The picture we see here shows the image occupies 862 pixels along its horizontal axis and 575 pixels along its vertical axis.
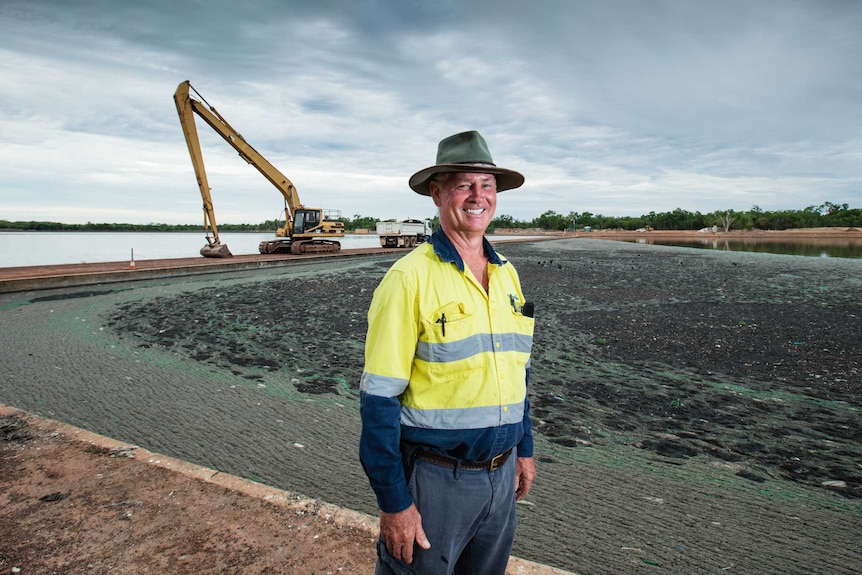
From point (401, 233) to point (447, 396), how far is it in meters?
40.4

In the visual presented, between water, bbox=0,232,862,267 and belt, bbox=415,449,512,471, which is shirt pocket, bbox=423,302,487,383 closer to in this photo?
belt, bbox=415,449,512,471

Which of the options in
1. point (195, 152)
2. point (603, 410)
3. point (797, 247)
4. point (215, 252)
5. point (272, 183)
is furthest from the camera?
point (797, 247)

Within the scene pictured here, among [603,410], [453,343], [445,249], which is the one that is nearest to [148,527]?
[453,343]

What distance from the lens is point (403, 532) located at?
1.59 m

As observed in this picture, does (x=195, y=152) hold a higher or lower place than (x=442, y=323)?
higher

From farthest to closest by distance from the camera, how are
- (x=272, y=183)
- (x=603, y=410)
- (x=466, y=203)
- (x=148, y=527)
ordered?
1. (x=272, y=183)
2. (x=603, y=410)
3. (x=148, y=527)
4. (x=466, y=203)

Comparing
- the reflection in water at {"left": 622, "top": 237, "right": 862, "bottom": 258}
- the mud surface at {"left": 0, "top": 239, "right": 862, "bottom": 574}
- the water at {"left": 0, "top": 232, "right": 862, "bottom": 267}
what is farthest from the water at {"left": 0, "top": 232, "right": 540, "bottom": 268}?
the reflection in water at {"left": 622, "top": 237, "right": 862, "bottom": 258}

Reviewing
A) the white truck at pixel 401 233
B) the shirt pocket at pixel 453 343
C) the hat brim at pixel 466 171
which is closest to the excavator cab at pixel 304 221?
the white truck at pixel 401 233

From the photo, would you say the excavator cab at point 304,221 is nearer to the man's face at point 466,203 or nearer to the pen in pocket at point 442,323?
the man's face at point 466,203

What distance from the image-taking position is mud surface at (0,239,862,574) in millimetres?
3115

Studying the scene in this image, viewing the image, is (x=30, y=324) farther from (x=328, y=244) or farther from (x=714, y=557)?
(x=328, y=244)

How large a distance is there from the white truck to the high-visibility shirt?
38719mm

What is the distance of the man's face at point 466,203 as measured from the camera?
183 centimetres

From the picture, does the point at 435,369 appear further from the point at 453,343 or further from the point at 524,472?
the point at 524,472
